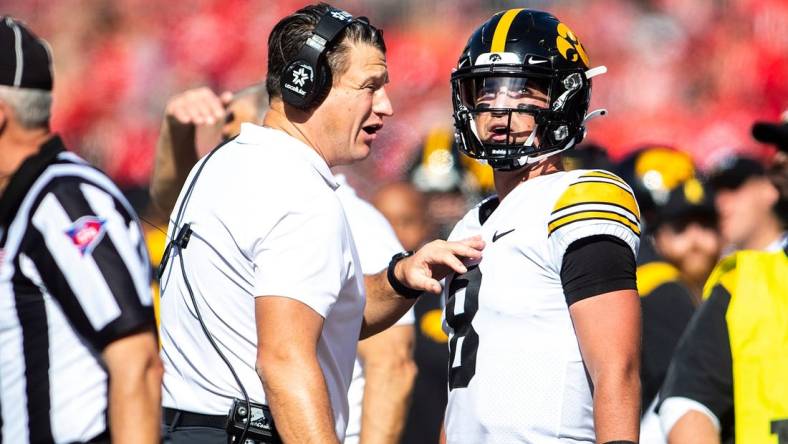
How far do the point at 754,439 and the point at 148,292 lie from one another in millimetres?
1779

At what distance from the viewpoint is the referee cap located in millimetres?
3672

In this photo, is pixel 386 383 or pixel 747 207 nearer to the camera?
pixel 386 383

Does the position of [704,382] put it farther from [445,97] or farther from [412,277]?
[445,97]

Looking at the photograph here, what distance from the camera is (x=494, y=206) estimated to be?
11.9 feet

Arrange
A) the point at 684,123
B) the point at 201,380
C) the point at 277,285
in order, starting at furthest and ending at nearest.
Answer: the point at 684,123 → the point at 201,380 → the point at 277,285

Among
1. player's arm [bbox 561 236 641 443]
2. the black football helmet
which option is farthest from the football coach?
player's arm [bbox 561 236 641 443]

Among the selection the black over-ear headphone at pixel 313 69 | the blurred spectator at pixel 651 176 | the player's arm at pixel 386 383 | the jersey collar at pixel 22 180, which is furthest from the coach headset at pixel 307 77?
the blurred spectator at pixel 651 176

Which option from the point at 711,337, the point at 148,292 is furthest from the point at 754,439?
the point at 148,292

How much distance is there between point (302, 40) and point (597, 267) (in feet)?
3.37

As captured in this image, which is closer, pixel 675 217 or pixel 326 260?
pixel 326 260

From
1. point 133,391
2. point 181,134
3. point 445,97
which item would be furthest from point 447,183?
point 445,97

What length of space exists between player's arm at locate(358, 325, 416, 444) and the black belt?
142cm

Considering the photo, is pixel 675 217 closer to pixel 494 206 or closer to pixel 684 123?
pixel 494 206

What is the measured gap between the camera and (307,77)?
3400 millimetres
